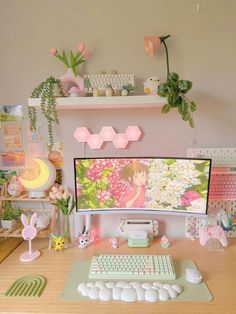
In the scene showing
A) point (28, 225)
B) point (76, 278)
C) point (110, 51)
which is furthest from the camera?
point (110, 51)

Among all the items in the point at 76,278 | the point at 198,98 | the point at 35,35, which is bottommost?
the point at 76,278

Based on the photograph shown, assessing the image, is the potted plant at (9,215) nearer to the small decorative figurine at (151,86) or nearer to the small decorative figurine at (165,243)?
the small decorative figurine at (165,243)

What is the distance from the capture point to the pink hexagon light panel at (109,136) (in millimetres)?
1536

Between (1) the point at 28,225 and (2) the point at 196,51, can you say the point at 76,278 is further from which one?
(2) the point at 196,51

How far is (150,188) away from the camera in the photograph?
145cm

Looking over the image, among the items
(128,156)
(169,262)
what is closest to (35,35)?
(128,156)

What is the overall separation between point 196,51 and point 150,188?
31.3 inches

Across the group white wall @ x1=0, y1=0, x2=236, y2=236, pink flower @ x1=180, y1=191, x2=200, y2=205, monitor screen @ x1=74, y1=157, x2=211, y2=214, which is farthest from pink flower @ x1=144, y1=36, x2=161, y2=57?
pink flower @ x1=180, y1=191, x2=200, y2=205

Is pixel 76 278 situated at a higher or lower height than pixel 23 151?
lower

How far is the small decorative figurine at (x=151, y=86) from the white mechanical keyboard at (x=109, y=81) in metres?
0.08

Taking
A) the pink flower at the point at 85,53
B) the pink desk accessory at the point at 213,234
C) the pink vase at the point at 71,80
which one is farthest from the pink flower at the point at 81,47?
the pink desk accessory at the point at 213,234

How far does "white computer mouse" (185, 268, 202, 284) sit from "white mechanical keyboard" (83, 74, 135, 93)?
925mm

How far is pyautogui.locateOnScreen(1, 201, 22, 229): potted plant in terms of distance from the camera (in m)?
1.57

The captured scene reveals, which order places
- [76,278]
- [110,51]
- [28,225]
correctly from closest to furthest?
[76,278], [28,225], [110,51]
